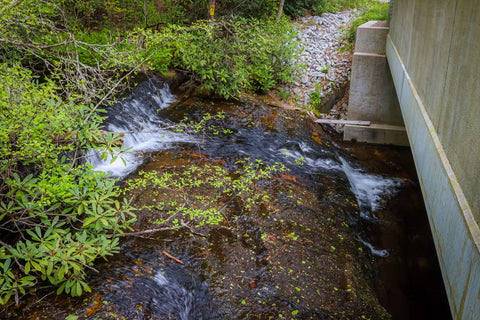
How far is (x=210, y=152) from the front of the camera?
7789 millimetres

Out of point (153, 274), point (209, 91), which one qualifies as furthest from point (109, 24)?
point (153, 274)

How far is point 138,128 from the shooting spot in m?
8.36

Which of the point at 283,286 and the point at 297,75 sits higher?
the point at 297,75

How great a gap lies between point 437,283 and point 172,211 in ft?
14.3

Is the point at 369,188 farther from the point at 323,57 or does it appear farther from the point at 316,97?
the point at 323,57

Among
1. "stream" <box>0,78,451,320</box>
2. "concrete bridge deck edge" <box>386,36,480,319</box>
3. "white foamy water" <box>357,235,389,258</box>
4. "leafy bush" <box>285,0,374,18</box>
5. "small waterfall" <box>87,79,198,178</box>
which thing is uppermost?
"leafy bush" <box>285,0,374,18</box>

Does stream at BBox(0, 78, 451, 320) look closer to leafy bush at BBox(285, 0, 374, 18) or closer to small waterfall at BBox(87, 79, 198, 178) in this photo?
small waterfall at BBox(87, 79, 198, 178)

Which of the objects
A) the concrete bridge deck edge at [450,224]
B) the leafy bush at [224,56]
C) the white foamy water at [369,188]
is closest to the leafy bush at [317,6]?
the leafy bush at [224,56]

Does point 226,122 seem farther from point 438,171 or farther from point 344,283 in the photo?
point 438,171

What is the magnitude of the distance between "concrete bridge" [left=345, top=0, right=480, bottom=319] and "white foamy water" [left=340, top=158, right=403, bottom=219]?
263 centimetres

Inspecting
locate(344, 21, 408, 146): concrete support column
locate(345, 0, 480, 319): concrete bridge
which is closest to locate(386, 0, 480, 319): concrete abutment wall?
locate(345, 0, 480, 319): concrete bridge

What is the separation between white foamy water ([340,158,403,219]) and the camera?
7.55 metres

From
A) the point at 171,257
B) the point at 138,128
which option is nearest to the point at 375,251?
the point at 171,257

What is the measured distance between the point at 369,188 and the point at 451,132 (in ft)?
17.3
